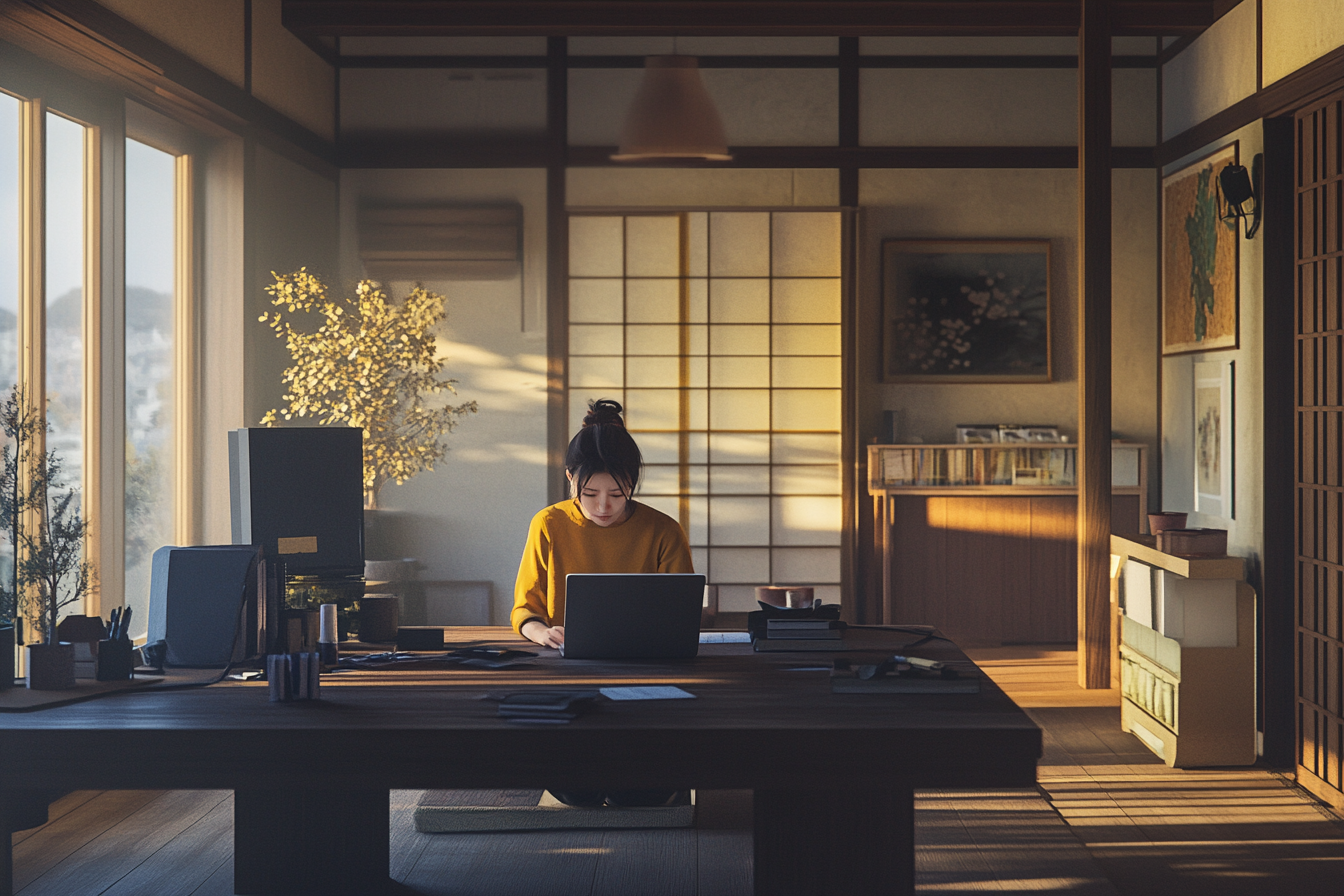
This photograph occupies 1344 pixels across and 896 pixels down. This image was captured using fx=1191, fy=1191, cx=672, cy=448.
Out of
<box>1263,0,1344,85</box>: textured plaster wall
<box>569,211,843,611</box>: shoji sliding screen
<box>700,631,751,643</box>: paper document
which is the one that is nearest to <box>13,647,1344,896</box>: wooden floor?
<box>700,631,751,643</box>: paper document

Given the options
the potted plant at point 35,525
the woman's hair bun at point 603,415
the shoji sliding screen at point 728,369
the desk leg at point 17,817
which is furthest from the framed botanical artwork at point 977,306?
the desk leg at point 17,817

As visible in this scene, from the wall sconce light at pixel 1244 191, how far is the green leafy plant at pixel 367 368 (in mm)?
3356

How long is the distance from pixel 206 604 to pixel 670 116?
239cm

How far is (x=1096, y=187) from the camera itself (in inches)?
191

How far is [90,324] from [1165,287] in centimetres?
450

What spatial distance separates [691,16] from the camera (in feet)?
17.3

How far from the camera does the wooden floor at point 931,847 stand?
9.35ft

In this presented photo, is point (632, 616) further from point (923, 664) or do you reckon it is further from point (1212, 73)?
point (1212, 73)

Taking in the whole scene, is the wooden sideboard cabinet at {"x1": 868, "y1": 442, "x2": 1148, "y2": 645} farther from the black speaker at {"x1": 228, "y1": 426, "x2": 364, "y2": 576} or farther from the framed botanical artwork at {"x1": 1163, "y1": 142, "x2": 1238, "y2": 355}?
the black speaker at {"x1": 228, "y1": 426, "x2": 364, "y2": 576}

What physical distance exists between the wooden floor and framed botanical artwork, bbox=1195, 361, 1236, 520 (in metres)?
1.19

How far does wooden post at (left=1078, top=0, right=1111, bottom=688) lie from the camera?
483 centimetres

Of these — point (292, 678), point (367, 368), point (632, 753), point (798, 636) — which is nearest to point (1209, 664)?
point (798, 636)

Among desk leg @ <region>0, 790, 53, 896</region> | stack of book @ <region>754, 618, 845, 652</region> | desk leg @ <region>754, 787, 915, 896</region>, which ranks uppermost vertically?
stack of book @ <region>754, 618, 845, 652</region>

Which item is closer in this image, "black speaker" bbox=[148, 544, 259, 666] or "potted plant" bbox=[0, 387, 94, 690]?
"black speaker" bbox=[148, 544, 259, 666]
